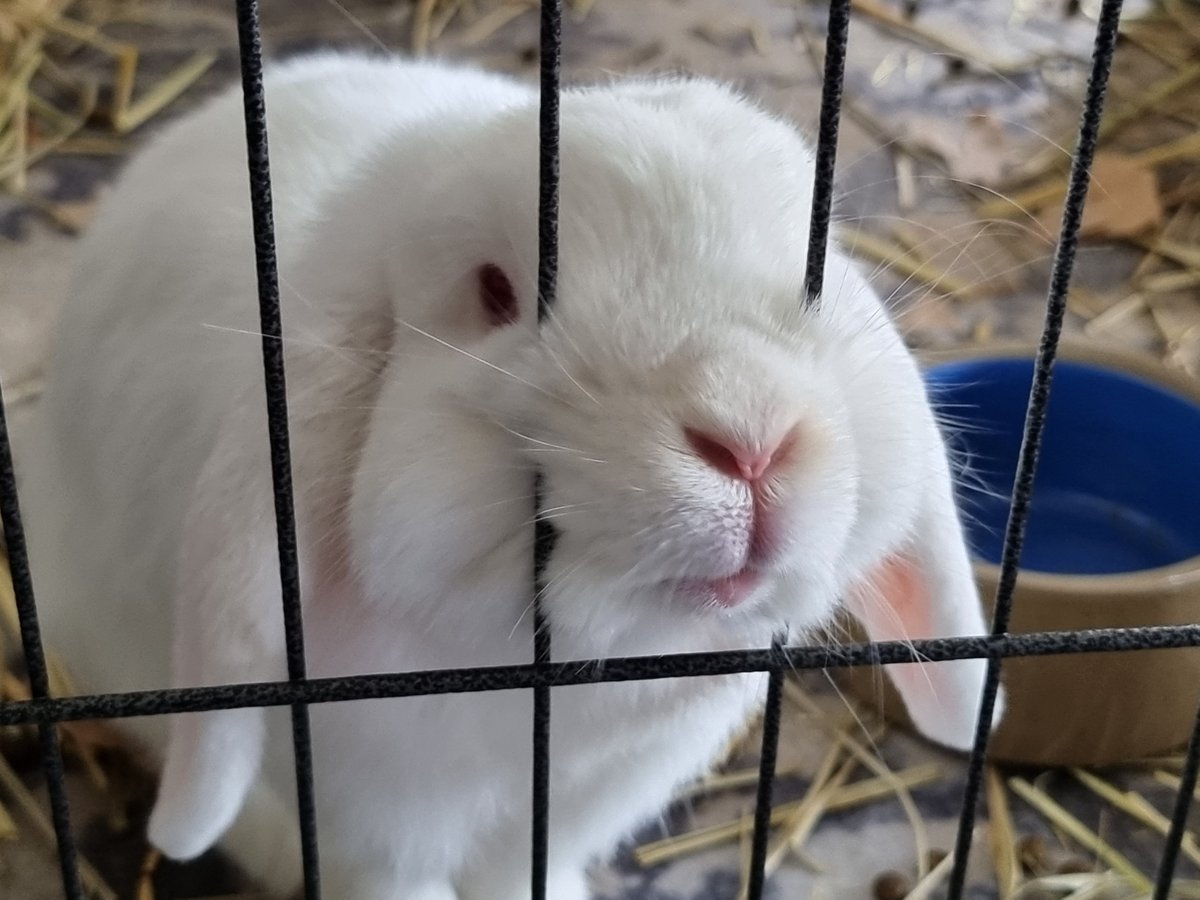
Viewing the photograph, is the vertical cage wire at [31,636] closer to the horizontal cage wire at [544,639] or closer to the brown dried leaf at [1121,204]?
the horizontal cage wire at [544,639]

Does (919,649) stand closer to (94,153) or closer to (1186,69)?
(94,153)

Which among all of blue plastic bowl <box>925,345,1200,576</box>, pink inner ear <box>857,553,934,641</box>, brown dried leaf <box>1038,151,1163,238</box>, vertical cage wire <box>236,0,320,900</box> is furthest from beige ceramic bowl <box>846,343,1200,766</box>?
brown dried leaf <box>1038,151,1163,238</box>

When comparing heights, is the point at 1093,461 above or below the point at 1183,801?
above

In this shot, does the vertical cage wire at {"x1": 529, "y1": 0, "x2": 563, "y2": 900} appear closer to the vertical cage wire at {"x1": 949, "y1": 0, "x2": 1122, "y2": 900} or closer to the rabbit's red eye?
the rabbit's red eye

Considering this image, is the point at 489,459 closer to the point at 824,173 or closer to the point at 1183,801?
the point at 824,173

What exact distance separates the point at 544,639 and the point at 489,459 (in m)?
0.13

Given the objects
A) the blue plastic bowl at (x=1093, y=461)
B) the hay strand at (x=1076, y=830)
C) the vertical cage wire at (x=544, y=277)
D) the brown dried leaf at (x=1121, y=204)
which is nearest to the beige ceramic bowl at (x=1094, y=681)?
the hay strand at (x=1076, y=830)

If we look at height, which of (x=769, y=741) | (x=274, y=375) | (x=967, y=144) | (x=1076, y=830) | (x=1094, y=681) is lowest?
(x=1076, y=830)

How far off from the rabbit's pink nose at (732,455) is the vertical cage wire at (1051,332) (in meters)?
0.20

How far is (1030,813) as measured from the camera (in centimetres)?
172

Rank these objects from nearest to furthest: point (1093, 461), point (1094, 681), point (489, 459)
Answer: point (489, 459) < point (1094, 681) < point (1093, 461)

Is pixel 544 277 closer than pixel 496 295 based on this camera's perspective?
Yes

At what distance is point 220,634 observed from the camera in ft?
3.39

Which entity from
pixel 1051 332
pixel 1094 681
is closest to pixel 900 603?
pixel 1051 332
